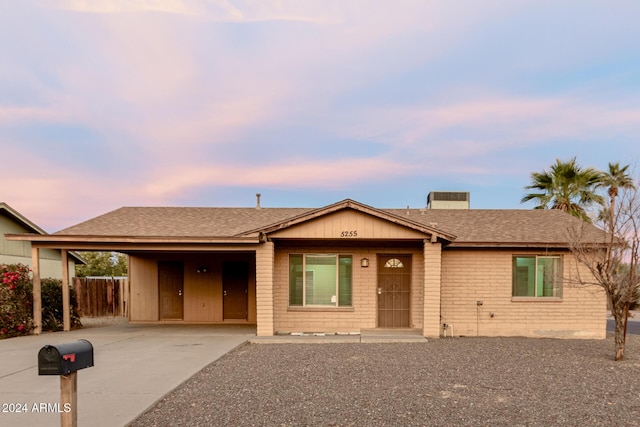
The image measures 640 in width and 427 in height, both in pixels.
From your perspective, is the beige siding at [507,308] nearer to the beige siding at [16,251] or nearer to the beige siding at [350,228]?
the beige siding at [350,228]

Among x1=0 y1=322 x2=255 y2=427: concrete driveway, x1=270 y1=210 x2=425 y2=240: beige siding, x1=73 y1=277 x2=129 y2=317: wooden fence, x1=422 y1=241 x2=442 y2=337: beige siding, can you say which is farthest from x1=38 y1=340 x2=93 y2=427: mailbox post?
x1=73 y1=277 x2=129 y2=317: wooden fence

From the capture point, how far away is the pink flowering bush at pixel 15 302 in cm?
1019

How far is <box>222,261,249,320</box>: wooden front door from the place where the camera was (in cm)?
1353

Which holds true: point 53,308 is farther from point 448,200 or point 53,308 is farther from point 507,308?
point 448,200

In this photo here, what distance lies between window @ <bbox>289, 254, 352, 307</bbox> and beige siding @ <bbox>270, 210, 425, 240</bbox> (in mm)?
1141

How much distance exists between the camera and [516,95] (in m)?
13.4

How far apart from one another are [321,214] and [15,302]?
901cm

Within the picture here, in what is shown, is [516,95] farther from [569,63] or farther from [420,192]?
[420,192]

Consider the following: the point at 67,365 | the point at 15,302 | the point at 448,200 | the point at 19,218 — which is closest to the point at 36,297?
the point at 15,302

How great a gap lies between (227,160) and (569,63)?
13423mm

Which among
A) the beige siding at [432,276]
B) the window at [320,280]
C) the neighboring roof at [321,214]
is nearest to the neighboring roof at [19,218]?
the neighboring roof at [321,214]

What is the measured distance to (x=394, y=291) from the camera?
11125 millimetres

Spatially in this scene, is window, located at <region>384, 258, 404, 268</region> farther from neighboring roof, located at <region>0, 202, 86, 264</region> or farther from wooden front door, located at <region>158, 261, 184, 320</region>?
neighboring roof, located at <region>0, 202, 86, 264</region>

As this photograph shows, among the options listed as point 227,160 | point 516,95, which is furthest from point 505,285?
point 227,160
